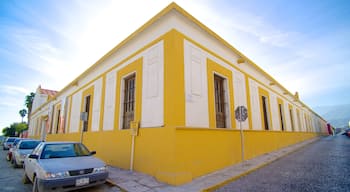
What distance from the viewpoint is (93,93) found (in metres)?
10.5

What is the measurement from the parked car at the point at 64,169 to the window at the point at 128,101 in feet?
8.40

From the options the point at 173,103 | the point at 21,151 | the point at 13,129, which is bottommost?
the point at 21,151

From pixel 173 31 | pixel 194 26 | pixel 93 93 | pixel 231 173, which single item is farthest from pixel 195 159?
pixel 93 93

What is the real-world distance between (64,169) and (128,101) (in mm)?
4204

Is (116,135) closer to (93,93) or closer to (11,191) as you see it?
(11,191)

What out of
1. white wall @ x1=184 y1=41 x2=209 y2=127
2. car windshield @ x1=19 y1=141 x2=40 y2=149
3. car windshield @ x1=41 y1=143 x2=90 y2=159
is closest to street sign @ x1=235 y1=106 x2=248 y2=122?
white wall @ x1=184 y1=41 x2=209 y2=127

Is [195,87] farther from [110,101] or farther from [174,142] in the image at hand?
[110,101]

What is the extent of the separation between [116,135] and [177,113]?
3618mm

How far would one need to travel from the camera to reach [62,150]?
4992mm

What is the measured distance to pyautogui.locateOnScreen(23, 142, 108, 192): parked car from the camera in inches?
146

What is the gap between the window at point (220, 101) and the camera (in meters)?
7.58

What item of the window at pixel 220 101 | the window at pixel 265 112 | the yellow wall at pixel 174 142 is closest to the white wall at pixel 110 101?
the yellow wall at pixel 174 142

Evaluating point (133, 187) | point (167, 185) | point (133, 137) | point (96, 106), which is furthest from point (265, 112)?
point (96, 106)

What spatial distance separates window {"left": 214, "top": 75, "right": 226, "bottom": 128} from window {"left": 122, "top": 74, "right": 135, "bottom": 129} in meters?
3.82
